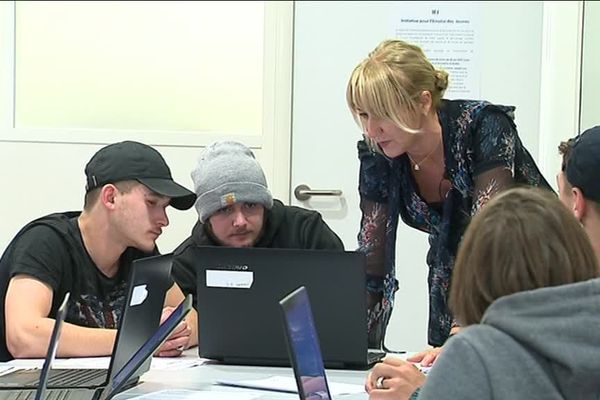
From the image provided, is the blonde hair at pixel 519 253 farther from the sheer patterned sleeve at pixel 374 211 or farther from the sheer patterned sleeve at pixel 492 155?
the sheer patterned sleeve at pixel 374 211

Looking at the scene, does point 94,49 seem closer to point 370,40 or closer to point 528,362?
point 370,40

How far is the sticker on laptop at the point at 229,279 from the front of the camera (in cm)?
186

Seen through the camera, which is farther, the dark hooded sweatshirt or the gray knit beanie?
the dark hooded sweatshirt

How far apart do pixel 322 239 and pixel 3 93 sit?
5.32ft

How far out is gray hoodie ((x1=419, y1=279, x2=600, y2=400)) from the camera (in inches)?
42.1

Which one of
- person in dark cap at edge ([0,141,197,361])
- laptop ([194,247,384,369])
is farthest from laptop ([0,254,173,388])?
person in dark cap at edge ([0,141,197,361])

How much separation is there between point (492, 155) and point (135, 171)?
913 millimetres

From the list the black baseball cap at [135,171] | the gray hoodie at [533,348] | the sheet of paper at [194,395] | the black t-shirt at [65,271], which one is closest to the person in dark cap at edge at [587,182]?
the gray hoodie at [533,348]

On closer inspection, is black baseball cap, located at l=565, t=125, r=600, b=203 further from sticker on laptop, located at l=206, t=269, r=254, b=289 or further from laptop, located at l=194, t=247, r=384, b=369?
sticker on laptop, located at l=206, t=269, r=254, b=289

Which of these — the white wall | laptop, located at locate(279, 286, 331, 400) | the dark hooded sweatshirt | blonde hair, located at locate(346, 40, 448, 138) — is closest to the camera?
laptop, located at locate(279, 286, 331, 400)

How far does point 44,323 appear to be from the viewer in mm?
1989

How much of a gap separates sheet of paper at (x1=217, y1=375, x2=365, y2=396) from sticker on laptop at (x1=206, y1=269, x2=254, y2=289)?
0.70 feet

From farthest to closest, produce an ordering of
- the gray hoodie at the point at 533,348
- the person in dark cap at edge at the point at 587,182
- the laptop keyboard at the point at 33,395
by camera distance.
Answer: the person in dark cap at edge at the point at 587,182
the laptop keyboard at the point at 33,395
the gray hoodie at the point at 533,348

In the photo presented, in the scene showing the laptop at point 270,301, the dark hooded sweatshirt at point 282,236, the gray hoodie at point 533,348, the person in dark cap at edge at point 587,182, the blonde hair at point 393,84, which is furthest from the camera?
the dark hooded sweatshirt at point 282,236
